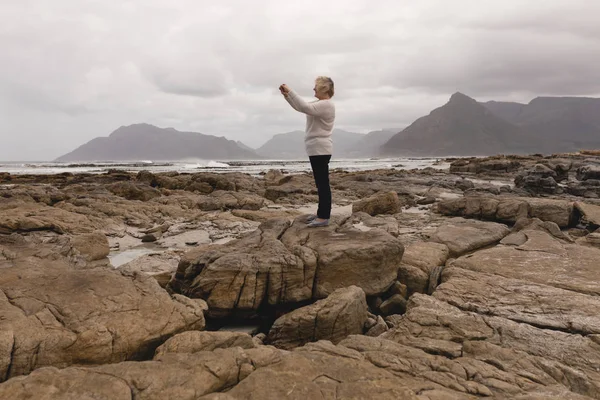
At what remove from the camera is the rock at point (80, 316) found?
10.5 ft

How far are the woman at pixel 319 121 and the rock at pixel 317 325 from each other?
2.58 meters

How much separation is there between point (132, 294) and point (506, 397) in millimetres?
3725

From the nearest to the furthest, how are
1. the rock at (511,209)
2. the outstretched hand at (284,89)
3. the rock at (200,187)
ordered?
the outstretched hand at (284,89)
the rock at (511,209)
the rock at (200,187)

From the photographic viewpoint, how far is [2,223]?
768 cm

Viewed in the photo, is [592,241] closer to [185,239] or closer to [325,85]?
[325,85]

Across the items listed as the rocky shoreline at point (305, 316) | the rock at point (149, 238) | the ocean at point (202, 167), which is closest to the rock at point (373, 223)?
the rocky shoreline at point (305, 316)

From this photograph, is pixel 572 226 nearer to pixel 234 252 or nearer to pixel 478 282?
pixel 478 282

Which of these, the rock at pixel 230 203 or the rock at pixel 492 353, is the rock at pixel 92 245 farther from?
the rock at pixel 230 203

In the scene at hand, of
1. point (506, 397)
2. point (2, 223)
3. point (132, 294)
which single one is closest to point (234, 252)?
point (132, 294)

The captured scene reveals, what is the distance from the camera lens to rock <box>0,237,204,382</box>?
3211 mm

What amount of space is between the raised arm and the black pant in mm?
786

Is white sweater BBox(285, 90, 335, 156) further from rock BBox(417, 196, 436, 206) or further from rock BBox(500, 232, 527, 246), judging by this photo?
rock BBox(417, 196, 436, 206)

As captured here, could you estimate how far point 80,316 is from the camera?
142 inches

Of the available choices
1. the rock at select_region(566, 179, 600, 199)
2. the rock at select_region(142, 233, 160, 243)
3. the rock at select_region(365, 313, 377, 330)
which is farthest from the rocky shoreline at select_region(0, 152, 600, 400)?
the rock at select_region(566, 179, 600, 199)
